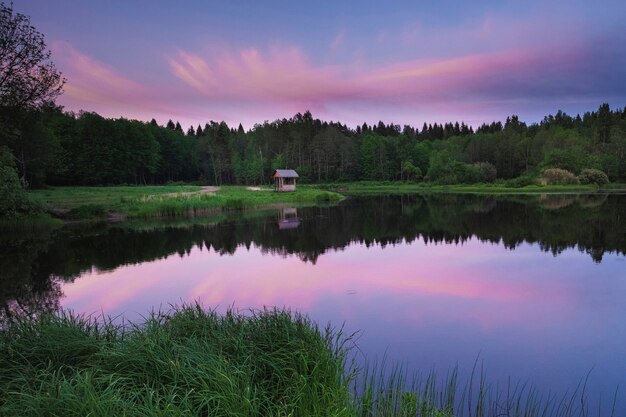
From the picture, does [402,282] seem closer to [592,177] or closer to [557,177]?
[557,177]

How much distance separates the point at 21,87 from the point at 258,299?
835 inches

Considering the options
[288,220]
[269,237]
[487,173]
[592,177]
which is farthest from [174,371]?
[487,173]

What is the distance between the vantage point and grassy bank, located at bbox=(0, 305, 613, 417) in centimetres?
491

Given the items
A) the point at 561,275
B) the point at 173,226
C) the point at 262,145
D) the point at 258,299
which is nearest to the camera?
the point at 258,299

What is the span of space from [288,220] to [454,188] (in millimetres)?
56113

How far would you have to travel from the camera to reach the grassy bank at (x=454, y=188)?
69688mm

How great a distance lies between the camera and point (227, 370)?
5766 millimetres

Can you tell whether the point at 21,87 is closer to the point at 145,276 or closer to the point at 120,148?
the point at 145,276

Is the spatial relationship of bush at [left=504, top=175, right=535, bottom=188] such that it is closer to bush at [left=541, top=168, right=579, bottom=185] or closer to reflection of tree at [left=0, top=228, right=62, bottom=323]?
bush at [left=541, top=168, right=579, bottom=185]

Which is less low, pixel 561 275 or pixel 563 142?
pixel 563 142

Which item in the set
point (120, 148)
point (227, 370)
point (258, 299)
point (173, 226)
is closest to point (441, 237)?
point (258, 299)

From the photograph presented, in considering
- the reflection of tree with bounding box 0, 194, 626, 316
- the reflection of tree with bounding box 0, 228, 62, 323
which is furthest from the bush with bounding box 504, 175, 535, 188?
the reflection of tree with bounding box 0, 228, 62, 323

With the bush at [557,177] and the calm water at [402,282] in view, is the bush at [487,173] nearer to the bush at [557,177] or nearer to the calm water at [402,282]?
the bush at [557,177]

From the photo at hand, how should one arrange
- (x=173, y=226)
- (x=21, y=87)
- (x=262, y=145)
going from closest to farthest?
(x=21, y=87) < (x=173, y=226) < (x=262, y=145)
